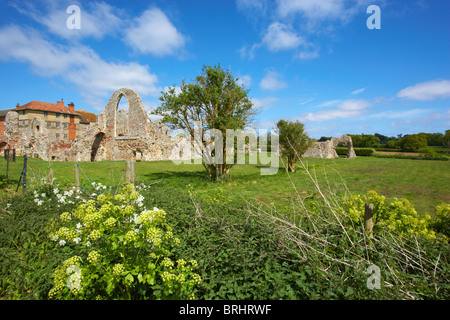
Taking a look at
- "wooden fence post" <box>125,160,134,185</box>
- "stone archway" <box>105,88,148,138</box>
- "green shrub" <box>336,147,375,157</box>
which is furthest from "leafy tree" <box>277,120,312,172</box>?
"green shrub" <box>336,147,375,157</box>

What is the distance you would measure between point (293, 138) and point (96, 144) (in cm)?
1972

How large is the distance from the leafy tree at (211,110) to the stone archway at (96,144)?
52.5 ft

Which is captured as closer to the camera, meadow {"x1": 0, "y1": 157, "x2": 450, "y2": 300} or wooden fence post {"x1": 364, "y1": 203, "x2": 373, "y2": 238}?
meadow {"x1": 0, "y1": 157, "x2": 450, "y2": 300}

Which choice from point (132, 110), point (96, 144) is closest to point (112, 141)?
point (96, 144)

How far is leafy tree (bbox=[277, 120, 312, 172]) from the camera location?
47.2ft

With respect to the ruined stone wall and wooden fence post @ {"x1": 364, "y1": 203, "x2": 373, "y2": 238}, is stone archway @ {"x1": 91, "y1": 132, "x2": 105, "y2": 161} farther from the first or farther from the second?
wooden fence post @ {"x1": 364, "y1": 203, "x2": 373, "y2": 238}

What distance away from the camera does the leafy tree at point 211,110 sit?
982cm

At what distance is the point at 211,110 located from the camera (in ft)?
33.1

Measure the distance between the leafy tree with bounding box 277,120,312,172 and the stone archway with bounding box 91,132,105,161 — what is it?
18400mm

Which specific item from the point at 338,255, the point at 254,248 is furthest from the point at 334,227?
the point at 254,248

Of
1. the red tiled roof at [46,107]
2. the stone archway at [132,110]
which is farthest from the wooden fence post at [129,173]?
the red tiled roof at [46,107]

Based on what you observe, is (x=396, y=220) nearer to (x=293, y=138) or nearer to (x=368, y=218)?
(x=368, y=218)

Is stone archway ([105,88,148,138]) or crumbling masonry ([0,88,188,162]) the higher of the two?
stone archway ([105,88,148,138])

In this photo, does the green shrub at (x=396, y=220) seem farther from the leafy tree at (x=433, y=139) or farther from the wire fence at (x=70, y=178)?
the leafy tree at (x=433, y=139)
